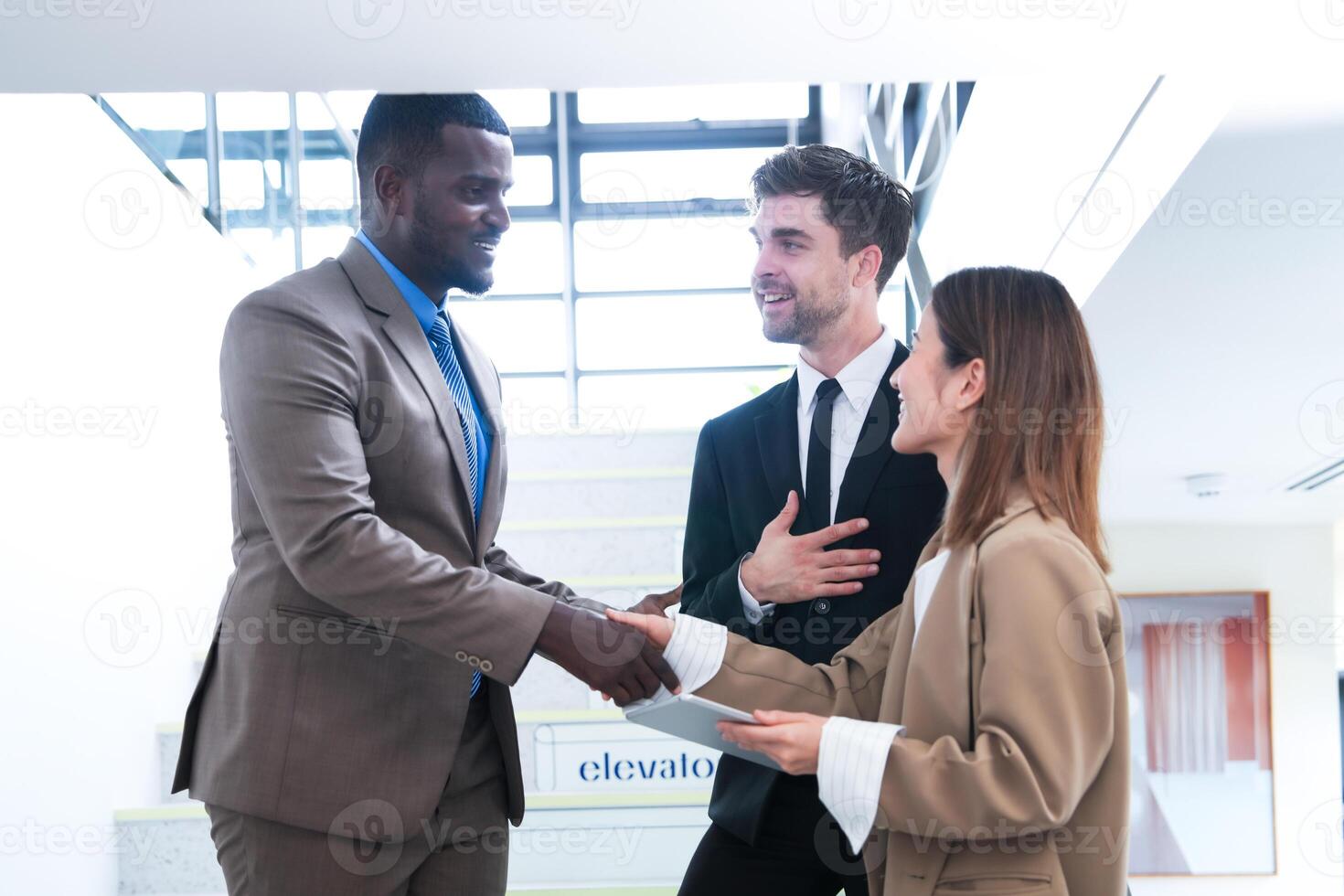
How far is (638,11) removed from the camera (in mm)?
1781

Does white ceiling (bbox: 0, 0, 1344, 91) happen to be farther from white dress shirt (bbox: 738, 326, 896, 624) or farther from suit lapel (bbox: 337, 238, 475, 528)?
white dress shirt (bbox: 738, 326, 896, 624)

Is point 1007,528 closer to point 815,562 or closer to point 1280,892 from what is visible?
point 815,562

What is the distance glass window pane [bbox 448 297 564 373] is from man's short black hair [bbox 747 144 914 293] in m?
6.69

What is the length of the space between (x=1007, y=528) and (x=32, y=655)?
2.13 m

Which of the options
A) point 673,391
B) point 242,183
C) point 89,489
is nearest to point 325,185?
point 242,183

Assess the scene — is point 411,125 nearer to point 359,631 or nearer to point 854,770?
point 359,631

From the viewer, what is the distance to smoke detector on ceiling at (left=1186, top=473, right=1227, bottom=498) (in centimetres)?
471

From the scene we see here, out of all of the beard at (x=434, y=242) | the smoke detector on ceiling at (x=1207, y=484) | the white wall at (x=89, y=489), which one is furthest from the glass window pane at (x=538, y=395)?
the beard at (x=434, y=242)

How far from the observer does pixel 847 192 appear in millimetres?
2238

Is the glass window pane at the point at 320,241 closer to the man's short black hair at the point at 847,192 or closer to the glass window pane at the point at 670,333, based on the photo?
the man's short black hair at the point at 847,192

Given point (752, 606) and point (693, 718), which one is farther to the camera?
point (752, 606)

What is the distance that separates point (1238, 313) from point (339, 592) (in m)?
2.03

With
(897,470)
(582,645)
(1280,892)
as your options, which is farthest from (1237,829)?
(582,645)

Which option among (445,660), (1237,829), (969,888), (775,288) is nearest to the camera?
(969,888)
